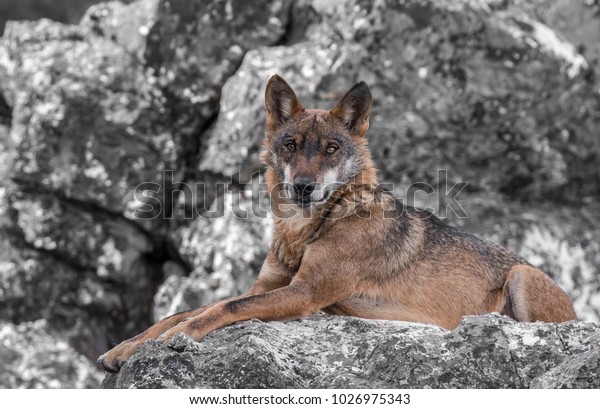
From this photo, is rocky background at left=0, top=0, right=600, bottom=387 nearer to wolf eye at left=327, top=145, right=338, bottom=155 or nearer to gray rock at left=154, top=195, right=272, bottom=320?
gray rock at left=154, top=195, right=272, bottom=320

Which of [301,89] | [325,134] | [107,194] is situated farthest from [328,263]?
[107,194]

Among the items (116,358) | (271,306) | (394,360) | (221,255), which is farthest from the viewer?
(221,255)

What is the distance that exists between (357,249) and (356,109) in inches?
65.2

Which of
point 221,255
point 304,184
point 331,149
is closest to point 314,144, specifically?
point 331,149

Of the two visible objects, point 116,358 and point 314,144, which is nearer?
point 116,358

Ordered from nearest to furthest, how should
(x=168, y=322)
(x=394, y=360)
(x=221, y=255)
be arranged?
(x=394, y=360) → (x=168, y=322) → (x=221, y=255)

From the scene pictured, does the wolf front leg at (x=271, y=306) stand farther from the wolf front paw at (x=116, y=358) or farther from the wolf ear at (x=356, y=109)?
the wolf ear at (x=356, y=109)

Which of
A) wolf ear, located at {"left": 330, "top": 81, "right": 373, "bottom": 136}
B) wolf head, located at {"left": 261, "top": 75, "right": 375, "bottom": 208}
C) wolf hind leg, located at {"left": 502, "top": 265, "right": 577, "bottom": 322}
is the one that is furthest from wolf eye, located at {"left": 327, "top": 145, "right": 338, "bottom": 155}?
wolf hind leg, located at {"left": 502, "top": 265, "right": 577, "bottom": 322}

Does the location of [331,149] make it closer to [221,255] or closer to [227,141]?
[221,255]

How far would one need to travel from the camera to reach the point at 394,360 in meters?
7.04

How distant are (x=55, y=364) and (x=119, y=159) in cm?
363

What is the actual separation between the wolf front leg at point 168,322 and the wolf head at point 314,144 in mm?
774

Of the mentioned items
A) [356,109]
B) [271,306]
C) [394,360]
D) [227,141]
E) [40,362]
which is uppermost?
[356,109]

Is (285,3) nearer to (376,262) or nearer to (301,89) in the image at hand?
(301,89)
